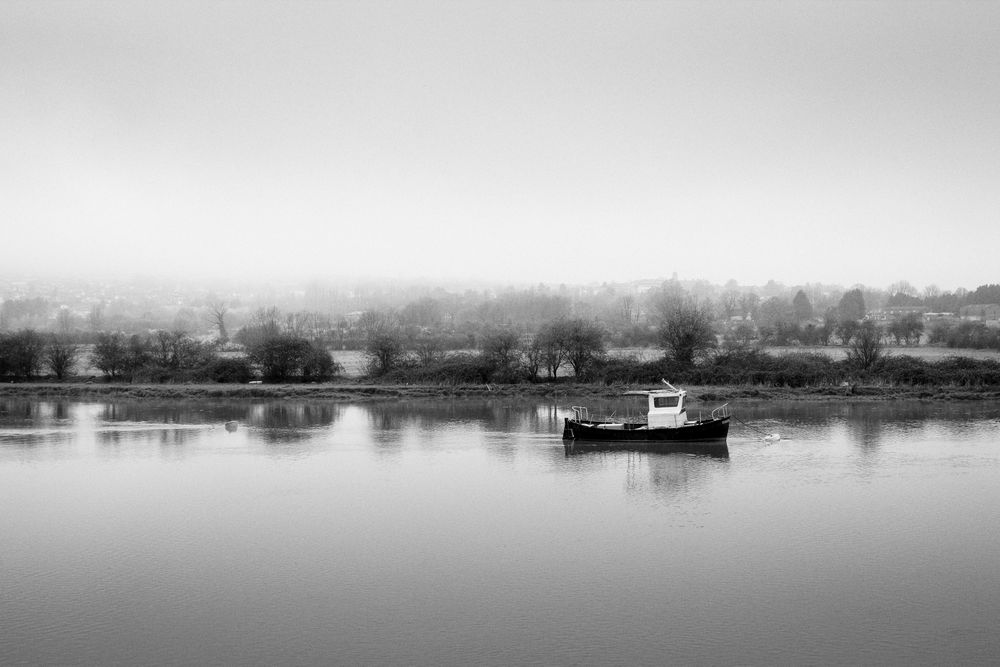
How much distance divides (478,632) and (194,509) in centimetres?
1013

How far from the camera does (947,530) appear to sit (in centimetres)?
1692

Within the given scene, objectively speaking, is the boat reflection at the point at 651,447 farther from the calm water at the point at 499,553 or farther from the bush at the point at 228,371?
the bush at the point at 228,371

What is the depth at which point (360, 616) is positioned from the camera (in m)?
12.7

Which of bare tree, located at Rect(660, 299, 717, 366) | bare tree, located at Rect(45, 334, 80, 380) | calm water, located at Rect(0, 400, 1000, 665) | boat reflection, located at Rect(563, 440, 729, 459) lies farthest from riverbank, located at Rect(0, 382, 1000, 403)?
boat reflection, located at Rect(563, 440, 729, 459)

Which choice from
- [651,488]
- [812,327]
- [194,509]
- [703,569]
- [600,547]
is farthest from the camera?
[812,327]

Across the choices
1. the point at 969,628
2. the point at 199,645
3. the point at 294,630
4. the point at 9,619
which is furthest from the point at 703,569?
the point at 9,619

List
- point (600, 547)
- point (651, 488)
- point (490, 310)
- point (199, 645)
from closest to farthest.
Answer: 1. point (199, 645)
2. point (600, 547)
3. point (651, 488)
4. point (490, 310)

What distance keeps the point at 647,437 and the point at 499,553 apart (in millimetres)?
13752

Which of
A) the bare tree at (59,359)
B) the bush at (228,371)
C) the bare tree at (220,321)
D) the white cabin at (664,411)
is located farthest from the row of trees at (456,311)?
the white cabin at (664,411)

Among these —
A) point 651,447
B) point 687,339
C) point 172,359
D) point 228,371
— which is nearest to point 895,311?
point 687,339

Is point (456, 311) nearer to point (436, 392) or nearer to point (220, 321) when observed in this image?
point (220, 321)

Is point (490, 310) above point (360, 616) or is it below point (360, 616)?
above

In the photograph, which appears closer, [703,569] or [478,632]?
[478,632]

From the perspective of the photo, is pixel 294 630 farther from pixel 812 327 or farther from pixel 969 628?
pixel 812 327
